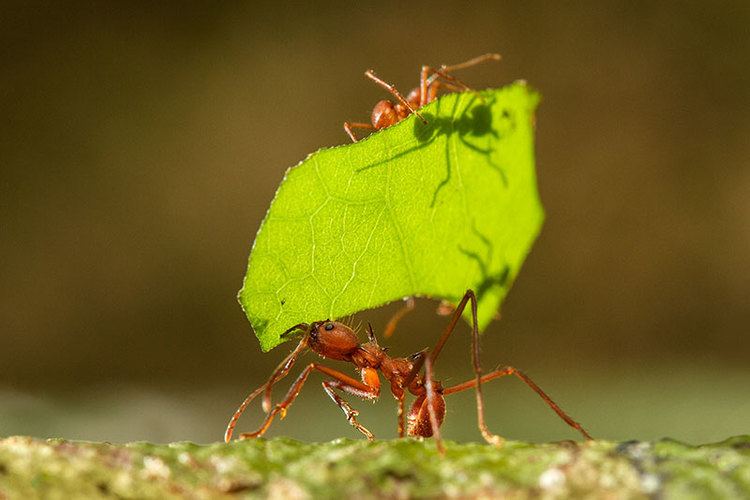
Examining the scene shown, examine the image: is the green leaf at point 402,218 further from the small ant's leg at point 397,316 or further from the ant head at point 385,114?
the ant head at point 385,114

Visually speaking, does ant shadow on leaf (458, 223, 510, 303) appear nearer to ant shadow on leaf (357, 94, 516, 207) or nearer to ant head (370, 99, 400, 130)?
ant shadow on leaf (357, 94, 516, 207)

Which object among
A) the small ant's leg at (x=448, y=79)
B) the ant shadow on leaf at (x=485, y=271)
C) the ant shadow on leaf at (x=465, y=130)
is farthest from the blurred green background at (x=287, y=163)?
the ant shadow on leaf at (x=465, y=130)


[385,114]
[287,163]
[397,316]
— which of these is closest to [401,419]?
[397,316]

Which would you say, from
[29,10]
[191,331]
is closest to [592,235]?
[191,331]

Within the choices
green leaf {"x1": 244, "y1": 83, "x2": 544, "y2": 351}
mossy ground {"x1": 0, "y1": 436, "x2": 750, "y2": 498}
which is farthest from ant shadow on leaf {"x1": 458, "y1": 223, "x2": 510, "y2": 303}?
mossy ground {"x1": 0, "y1": 436, "x2": 750, "y2": 498}

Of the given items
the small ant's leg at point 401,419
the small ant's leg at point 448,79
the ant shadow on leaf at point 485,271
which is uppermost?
the small ant's leg at point 448,79

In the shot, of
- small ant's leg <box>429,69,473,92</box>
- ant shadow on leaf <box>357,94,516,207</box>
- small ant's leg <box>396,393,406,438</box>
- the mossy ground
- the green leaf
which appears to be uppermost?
small ant's leg <box>429,69,473,92</box>

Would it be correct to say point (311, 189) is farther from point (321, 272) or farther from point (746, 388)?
point (746, 388)
